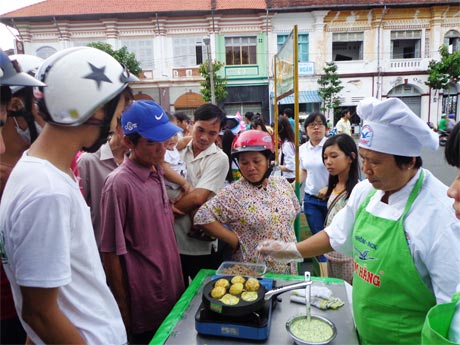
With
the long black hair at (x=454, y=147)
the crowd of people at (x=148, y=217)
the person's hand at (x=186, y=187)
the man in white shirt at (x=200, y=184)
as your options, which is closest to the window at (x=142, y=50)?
the man in white shirt at (x=200, y=184)

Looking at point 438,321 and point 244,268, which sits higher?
point 438,321

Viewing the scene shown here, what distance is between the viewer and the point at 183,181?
7.33 feet

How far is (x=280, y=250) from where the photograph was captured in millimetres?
1764

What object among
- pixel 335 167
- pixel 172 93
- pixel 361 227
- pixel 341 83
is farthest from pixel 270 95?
pixel 361 227

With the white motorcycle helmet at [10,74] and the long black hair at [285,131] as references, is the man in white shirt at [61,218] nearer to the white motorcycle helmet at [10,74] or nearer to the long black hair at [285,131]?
the white motorcycle helmet at [10,74]

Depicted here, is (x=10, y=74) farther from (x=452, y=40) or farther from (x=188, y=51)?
(x=452, y=40)

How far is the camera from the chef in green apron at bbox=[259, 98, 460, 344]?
45.1 inches

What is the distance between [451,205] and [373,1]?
66.5ft

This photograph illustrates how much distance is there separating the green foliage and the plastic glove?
18.9 metres

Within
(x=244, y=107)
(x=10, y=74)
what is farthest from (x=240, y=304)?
(x=244, y=107)

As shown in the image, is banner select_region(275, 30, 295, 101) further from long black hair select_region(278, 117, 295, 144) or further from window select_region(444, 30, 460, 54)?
window select_region(444, 30, 460, 54)

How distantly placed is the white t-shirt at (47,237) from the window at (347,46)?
19.5 metres

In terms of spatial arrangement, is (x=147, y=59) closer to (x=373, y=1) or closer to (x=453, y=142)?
(x=373, y=1)

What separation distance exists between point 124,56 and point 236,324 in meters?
16.9
